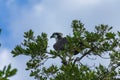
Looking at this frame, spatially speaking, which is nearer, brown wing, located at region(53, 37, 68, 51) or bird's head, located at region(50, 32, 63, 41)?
brown wing, located at region(53, 37, 68, 51)

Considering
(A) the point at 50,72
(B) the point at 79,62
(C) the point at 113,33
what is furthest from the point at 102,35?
(A) the point at 50,72

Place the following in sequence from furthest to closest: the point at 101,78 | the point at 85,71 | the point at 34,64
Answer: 1. the point at 34,64
2. the point at 101,78
3. the point at 85,71

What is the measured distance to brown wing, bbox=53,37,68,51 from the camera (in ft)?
55.9

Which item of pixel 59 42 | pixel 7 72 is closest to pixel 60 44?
pixel 59 42

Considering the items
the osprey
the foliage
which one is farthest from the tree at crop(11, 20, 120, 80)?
the foliage

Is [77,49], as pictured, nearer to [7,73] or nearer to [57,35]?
[57,35]

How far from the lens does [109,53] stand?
1734 cm

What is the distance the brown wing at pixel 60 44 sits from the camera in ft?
55.9

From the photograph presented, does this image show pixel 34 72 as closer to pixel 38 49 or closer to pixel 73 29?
pixel 38 49

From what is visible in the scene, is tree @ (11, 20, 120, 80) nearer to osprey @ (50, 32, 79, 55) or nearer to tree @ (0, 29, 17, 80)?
osprey @ (50, 32, 79, 55)

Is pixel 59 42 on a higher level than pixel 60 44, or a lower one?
higher

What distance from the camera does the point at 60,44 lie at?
1717 cm

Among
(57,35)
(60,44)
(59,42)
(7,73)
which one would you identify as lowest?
(7,73)

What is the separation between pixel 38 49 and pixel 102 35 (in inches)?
117
